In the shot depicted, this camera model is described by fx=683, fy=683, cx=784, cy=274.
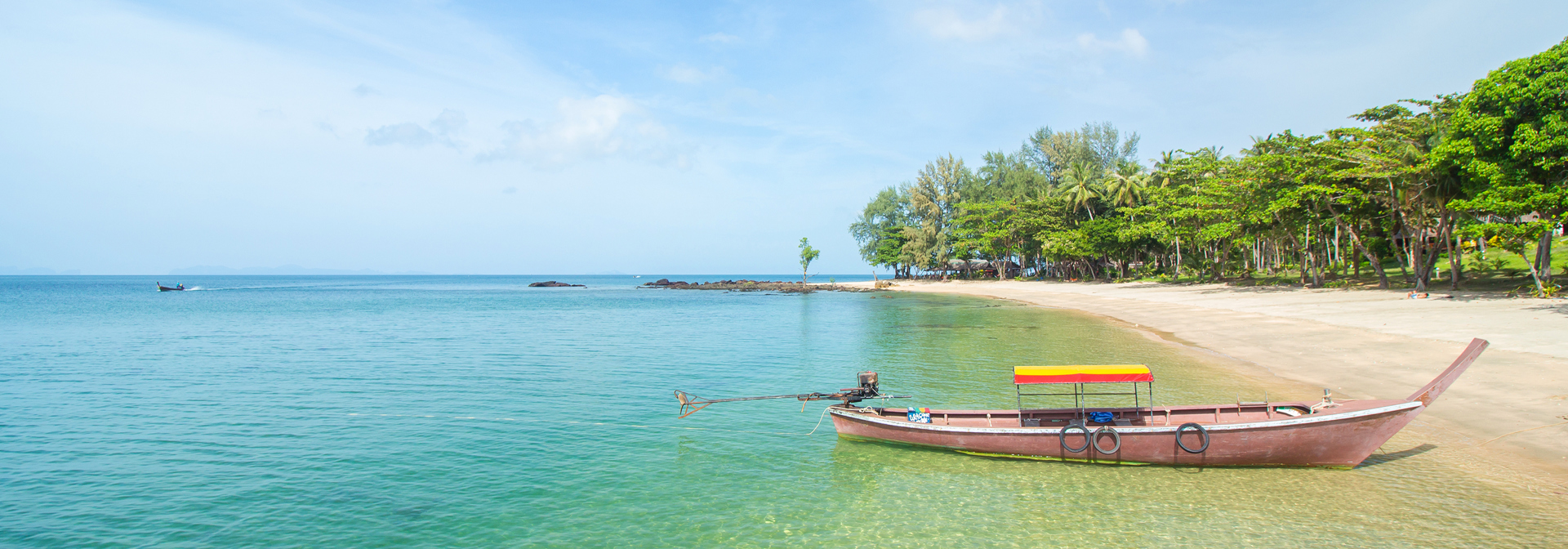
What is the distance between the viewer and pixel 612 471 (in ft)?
37.0

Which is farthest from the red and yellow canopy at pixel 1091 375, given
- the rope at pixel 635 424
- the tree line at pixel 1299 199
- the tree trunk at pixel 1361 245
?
the tree trunk at pixel 1361 245

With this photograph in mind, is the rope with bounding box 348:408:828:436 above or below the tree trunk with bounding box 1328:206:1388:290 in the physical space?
below

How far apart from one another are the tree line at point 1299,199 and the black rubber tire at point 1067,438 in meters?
20.9

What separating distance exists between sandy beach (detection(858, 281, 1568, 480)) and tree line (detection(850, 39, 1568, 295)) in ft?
12.4

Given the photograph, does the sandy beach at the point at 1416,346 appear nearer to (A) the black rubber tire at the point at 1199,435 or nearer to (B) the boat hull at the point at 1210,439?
(B) the boat hull at the point at 1210,439

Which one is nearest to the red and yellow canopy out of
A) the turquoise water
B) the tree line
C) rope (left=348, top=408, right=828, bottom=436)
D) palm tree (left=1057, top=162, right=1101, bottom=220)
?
the turquoise water

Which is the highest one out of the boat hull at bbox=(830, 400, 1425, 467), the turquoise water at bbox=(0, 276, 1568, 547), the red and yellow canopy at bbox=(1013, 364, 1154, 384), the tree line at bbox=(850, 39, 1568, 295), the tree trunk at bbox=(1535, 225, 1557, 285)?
the tree line at bbox=(850, 39, 1568, 295)

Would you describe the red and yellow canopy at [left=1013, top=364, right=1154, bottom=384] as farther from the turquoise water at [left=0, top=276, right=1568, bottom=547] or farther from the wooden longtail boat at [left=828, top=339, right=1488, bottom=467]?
the turquoise water at [left=0, top=276, right=1568, bottom=547]

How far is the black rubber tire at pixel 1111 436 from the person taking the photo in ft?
35.3

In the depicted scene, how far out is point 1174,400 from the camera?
587 inches

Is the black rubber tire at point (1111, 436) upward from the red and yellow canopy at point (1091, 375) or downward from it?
downward

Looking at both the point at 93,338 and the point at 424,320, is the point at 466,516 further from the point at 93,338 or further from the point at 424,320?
the point at 424,320

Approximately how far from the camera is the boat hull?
10000 mm

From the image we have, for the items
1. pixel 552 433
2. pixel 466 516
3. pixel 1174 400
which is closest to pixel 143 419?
pixel 552 433
